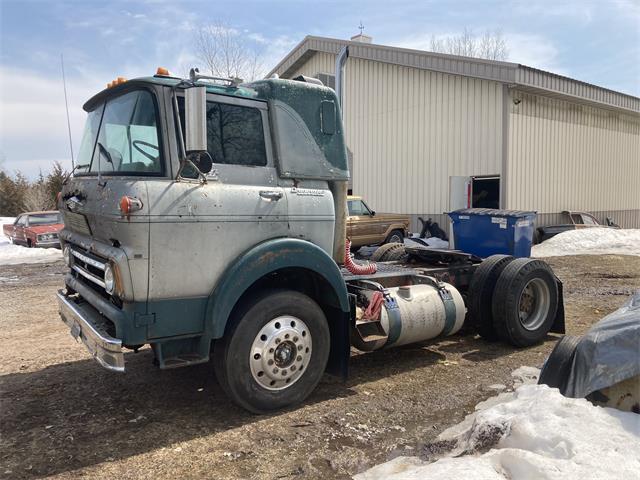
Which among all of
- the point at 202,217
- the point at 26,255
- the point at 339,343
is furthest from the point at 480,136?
the point at 26,255

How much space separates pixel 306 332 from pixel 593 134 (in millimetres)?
18708

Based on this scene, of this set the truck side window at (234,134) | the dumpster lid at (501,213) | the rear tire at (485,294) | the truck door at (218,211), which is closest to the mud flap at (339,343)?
the truck door at (218,211)

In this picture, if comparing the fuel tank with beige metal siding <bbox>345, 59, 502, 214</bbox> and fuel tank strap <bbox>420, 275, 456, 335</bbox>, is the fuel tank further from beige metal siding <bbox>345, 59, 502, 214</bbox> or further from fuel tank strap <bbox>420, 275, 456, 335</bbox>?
beige metal siding <bbox>345, 59, 502, 214</bbox>

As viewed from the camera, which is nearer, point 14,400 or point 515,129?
point 14,400

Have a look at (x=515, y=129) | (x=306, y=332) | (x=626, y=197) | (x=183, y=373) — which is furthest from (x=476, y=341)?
(x=626, y=197)

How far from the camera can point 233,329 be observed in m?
4.12

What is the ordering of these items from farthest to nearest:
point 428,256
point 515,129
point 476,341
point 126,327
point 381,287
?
point 515,129, point 428,256, point 476,341, point 381,287, point 126,327

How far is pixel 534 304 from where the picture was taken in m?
6.66

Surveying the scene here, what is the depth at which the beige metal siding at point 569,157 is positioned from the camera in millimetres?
16328

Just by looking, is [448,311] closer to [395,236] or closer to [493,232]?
[493,232]

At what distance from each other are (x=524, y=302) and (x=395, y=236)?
391 inches

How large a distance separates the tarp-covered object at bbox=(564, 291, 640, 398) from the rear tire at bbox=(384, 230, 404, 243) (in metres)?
12.3

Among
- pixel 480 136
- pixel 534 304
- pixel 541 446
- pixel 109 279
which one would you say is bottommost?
pixel 541 446

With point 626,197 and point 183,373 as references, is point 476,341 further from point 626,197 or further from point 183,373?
point 626,197
